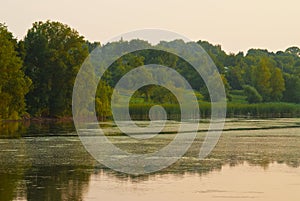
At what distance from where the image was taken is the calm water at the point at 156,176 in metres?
18.1

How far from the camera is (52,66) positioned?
236 ft

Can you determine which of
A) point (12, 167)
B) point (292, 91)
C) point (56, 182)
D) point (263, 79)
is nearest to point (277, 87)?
point (263, 79)

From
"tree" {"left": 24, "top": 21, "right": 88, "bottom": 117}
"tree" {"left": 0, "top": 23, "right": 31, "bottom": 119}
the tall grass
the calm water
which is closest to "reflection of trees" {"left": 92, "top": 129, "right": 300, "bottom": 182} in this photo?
the calm water

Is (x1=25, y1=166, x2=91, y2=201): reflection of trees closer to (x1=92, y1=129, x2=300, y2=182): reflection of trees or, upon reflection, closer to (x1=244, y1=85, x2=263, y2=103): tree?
(x1=92, y1=129, x2=300, y2=182): reflection of trees

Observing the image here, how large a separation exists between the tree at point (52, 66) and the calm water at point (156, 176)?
37348 millimetres

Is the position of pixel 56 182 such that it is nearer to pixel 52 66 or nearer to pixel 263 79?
pixel 52 66

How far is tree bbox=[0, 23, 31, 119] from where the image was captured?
60469 millimetres

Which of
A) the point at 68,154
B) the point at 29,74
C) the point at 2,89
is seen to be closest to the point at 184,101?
the point at 29,74

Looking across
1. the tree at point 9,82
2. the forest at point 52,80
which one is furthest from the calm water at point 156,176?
the forest at point 52,80

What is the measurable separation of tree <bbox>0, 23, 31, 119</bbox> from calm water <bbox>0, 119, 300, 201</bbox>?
2756 centimetres

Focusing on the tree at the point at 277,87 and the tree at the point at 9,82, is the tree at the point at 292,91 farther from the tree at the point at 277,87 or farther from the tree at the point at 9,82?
the tree at the point at 9,82

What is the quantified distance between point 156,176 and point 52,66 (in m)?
51.5

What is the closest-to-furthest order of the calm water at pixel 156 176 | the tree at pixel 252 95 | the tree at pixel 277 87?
the calm water at pixel 156 176 → the tree at pixel 252 95 → the tree at pixel 277 87

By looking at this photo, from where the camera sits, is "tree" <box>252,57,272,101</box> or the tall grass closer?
the tall grass
